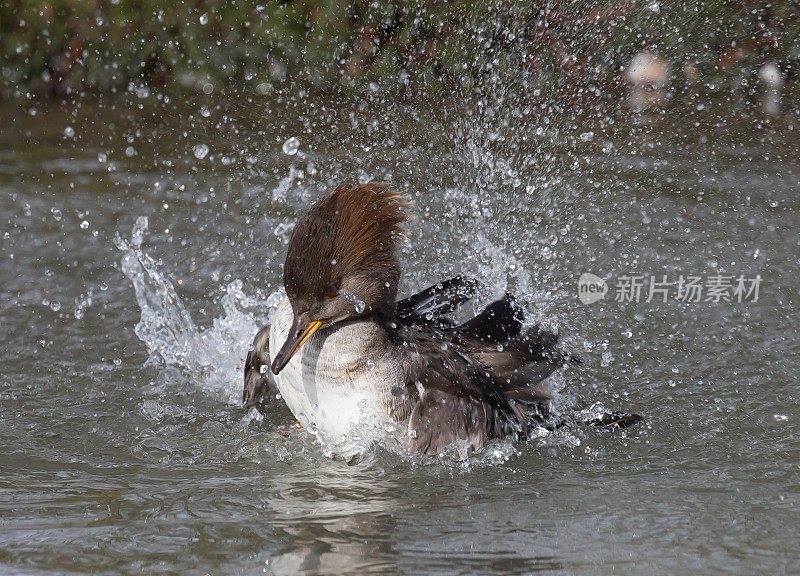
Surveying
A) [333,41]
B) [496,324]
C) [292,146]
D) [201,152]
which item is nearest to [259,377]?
[496,324]

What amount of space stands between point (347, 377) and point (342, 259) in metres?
0.49

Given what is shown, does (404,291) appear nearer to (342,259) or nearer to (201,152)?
(342,259)

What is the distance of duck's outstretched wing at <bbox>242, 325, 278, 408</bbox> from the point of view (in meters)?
4.43

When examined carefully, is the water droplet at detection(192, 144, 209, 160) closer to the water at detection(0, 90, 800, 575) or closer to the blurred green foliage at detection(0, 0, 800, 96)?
the water at detection(0, 90, 800, 575)

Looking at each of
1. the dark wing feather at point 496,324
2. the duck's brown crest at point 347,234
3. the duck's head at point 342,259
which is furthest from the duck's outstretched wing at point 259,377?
the dark wing feather at point 496,324

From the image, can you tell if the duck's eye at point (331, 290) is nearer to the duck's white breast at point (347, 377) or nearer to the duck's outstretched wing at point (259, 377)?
the duck's white breast at point (347, 377)

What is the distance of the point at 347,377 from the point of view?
389 cm

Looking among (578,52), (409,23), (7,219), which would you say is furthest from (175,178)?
(578,52)

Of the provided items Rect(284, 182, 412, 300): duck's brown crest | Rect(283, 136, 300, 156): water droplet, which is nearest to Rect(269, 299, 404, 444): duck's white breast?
Rect(284, 182, 412, 300): duck's brown crest

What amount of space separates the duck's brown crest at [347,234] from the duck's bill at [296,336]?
0.51 feet

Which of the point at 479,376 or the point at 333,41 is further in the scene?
the point at 333,41

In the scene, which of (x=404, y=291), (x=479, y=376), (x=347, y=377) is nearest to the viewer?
(x=347, y=377)

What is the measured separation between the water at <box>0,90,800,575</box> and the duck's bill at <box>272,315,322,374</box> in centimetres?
48

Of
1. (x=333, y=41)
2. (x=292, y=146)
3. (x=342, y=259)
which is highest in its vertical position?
(x=333, y=41)
